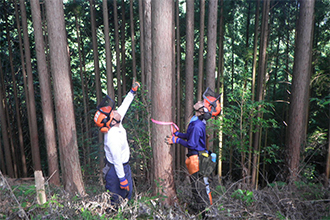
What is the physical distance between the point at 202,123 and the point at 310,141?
6095 millimetres

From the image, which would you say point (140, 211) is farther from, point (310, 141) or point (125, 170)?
point (310, 141)

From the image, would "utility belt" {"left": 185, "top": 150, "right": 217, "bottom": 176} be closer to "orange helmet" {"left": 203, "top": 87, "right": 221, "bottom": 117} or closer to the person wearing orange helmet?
"orange helmet" {"left": 203, "top": 87, "right": 221, "bottom": 117}

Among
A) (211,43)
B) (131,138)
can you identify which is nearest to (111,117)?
(131,138)

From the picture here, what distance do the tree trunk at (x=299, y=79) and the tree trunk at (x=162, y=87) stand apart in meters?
3.90

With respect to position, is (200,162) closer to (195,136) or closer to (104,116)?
(195,136)

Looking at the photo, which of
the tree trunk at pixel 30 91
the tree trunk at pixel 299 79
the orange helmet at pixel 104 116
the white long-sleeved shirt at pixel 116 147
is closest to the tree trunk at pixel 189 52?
the tree trunk at pixel 299 79

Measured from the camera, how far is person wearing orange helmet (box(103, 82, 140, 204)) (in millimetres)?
4758

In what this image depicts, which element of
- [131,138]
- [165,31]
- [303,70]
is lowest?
[131,138]

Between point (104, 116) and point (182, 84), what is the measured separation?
33.4 ft

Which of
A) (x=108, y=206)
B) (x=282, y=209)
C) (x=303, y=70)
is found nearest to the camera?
(x=108, y=206)

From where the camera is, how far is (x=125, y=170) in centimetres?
498

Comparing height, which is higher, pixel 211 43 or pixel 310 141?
pixel 211 43

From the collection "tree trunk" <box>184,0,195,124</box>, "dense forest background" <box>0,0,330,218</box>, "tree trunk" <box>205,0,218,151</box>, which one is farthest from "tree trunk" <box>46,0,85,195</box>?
"tree trunk" <box>205,0,218,151</box>

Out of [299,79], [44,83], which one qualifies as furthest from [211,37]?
[44,83]
